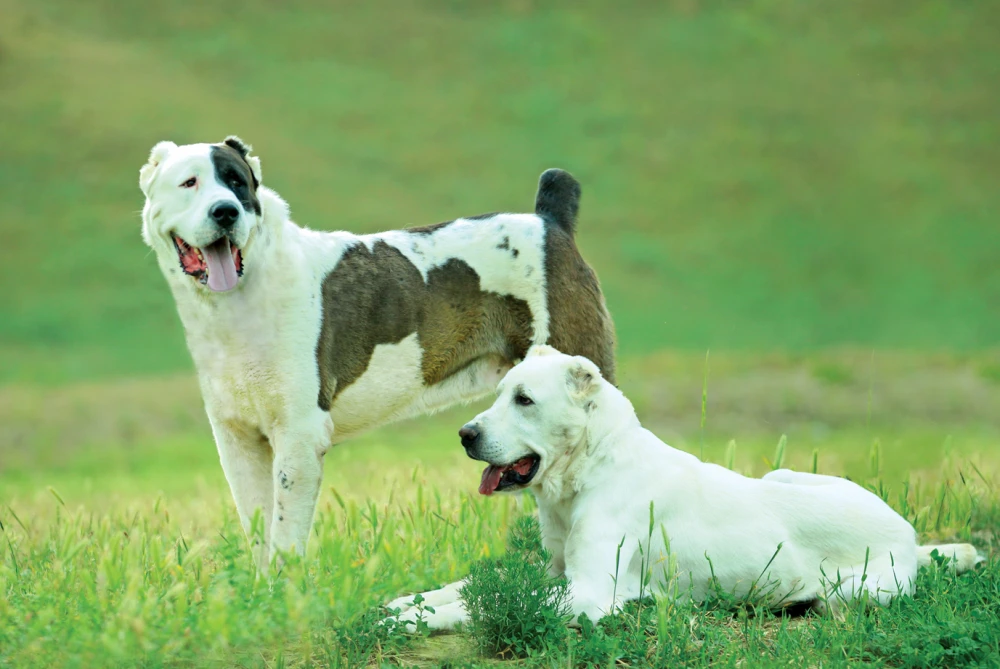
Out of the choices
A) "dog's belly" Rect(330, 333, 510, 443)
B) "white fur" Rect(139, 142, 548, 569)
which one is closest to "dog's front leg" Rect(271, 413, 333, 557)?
"white fur" Rect(139, 142, 548, 569)

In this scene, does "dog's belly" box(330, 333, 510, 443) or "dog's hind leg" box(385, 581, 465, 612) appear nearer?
"dog's hind leg" box(385, 581, 465, 612)

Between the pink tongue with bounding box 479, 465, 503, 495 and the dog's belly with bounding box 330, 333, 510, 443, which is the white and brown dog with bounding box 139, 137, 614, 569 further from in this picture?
the pink tongue with bounding box 479, 465, 503, 495

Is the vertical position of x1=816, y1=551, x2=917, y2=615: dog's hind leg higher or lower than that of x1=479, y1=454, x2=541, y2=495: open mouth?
lower

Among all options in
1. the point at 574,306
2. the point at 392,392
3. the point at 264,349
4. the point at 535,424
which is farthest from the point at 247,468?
the point at 574,306

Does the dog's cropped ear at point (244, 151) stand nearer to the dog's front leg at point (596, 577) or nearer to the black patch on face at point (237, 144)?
the black patch on face at point (237, 144)

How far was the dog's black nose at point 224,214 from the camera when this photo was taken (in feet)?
17.6

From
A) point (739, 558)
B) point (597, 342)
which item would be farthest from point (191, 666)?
point (597, 342)

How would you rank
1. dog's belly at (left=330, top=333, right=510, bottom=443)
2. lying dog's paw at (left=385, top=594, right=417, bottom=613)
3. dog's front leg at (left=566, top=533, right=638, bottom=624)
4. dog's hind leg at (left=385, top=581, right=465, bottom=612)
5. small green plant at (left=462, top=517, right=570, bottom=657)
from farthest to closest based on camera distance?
dog's belly at (left=330, top=333, right=510, bottom=443)
dog's hind leg at (left=385, top=581, right=465, bottom=612)
lying dog's paw at (left=385, top=594, right=417, bottom=613)
dog's front leg at (left=566, top=533, right=638, bottom=624)
small green plant at (left=462, top=517, right=570, bottom=657)

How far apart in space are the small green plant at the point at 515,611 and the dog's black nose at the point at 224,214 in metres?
2.14

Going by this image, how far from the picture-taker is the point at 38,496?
9609 millimetres

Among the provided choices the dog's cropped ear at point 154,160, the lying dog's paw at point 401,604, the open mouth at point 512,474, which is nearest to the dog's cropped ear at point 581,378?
the open mouth at point 512,474

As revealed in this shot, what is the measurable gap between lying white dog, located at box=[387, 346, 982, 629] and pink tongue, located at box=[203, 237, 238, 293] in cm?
157

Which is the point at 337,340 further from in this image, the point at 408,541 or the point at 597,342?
the point at 597,342

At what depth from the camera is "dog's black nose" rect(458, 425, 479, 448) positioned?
495cm
